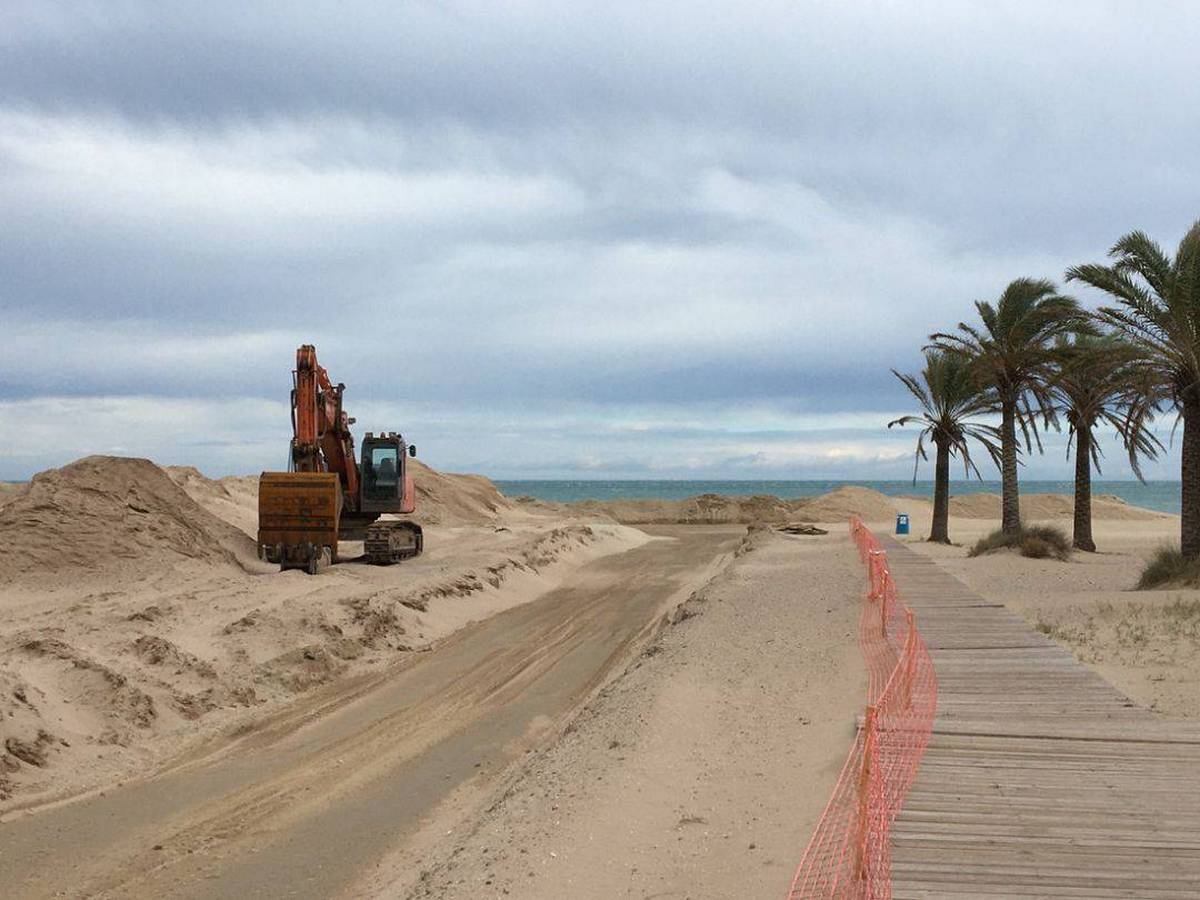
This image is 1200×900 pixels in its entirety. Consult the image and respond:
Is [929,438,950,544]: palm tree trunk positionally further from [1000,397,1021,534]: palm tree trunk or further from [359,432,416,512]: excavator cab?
[359,432,416,512]: excavator cab

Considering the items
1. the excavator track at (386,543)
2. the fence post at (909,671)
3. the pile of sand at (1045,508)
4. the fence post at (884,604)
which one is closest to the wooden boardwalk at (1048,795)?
the fence post at (909,671)

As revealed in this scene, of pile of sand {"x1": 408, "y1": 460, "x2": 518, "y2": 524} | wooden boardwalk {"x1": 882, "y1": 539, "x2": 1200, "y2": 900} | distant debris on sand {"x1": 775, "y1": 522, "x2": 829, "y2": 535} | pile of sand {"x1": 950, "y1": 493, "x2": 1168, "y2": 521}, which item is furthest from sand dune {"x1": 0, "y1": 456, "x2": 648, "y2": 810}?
pile of sand {"x1": 950, "y1": 493, "x2": 1168, "y2": 521}

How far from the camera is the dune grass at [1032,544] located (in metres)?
25.3

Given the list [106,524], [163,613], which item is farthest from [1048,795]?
[106,524]

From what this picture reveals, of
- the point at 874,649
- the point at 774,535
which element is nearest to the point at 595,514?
the point at 774,535

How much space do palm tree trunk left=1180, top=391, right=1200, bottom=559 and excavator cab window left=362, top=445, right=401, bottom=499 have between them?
720 inches

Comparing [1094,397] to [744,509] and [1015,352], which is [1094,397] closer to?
[1015,352]

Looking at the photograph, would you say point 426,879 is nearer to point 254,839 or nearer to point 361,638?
point 254,839

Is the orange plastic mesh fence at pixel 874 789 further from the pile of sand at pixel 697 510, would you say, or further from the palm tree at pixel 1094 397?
the pile of sand at pixel 697 510

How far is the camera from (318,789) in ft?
30.4

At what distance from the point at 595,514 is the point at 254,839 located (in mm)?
53245

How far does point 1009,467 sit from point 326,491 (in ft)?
61.3

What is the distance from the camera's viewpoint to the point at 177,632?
1422 cm

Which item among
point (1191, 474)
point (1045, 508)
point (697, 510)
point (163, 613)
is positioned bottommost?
point (697, 510)
